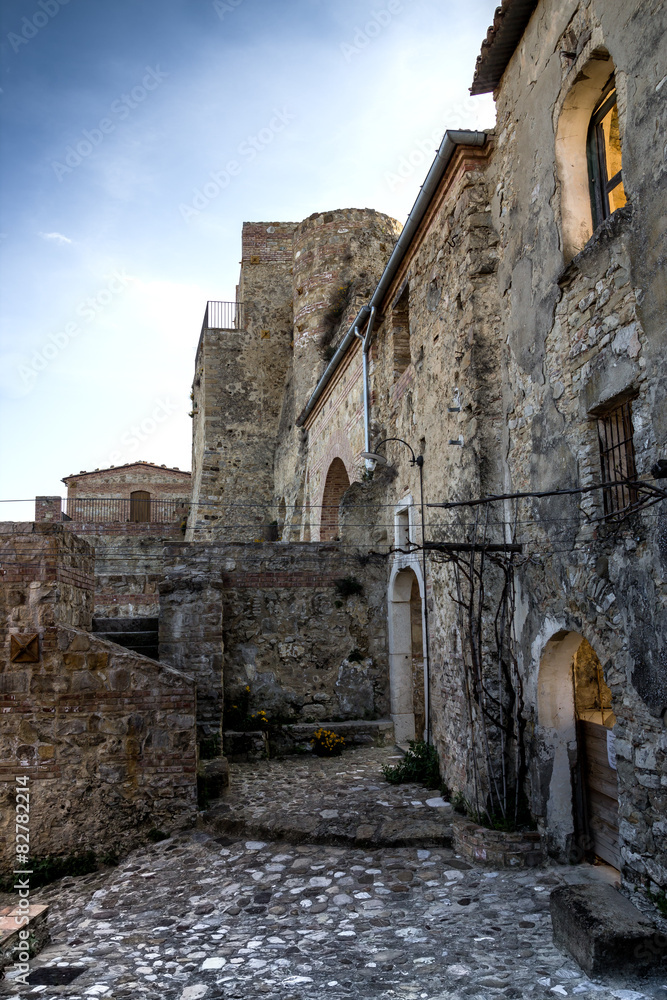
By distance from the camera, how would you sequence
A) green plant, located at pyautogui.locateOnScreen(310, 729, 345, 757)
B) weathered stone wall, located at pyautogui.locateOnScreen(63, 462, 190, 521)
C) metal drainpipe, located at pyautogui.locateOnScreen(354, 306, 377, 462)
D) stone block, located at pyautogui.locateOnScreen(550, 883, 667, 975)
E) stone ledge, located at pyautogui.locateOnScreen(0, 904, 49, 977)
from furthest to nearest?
1. weathered stone wall, located at pyautogui.locateOnScreen(63, 462, 190, 521)
2. metal drainpipe, located at pyautogui.locateOnScreen(354, 306, 377, 462)
3. green plant, located at pyautogui.locateOnScreen(310, 729, 345, 757)
4. stone ledge, located at pyautogui.locateOnScreen(0, 904, 49, 977)
5. stone block, located at pyautogui.locateOnScreen(550, 883, 667, 975)

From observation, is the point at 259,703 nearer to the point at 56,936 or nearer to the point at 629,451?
the point at 56,936

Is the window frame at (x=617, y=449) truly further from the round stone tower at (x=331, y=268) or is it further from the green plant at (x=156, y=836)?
the round stone tower at (x=331, y=268)

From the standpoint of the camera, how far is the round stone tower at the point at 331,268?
17219 millimetres

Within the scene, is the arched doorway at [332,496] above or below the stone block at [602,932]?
above

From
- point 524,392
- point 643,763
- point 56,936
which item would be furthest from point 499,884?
point 524,392

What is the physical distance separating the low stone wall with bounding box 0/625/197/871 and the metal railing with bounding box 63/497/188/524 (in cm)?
1604

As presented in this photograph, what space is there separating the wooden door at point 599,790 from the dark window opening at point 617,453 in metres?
1.60

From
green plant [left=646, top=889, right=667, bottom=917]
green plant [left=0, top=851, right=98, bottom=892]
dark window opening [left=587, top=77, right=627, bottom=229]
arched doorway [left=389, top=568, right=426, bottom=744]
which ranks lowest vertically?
green plant [left=0, top=851, right=98, bottom=892]

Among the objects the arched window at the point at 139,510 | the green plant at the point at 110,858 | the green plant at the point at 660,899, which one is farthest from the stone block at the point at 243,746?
the arched window at the point at 139,510

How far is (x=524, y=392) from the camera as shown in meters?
5.95

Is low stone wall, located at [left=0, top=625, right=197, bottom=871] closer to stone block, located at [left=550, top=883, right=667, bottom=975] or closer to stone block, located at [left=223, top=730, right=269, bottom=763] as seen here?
stone block, located at [left=223, top=730, right=269, bottom=763]

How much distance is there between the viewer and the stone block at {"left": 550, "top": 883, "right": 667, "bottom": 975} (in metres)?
3.73

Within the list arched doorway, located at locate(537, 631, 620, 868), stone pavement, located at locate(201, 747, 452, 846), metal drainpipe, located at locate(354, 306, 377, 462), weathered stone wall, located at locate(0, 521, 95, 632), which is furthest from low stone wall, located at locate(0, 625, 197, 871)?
metal drainpipe, located at locate(354, 306, 377, 462)

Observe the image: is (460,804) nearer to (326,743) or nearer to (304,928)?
(304,928)
